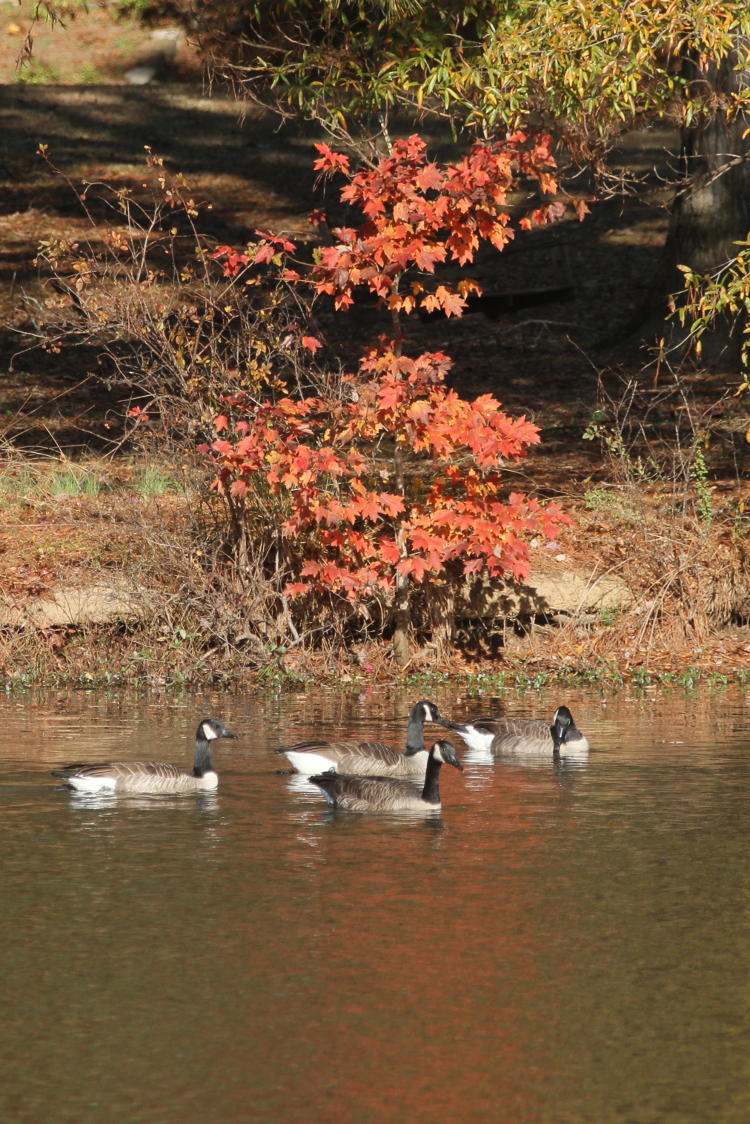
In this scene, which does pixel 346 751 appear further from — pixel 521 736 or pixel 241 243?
pixel 241 243

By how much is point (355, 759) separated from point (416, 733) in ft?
3.07

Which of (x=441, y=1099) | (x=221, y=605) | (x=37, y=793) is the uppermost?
(x=221, y=605)

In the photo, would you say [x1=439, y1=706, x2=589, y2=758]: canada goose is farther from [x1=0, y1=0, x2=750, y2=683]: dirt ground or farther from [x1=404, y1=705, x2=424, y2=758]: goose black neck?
[x1=0, y1=0, x2=750, y2=683]: dirt ground

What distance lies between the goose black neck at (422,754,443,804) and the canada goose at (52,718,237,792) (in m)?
1.75

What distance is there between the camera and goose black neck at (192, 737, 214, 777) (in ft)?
43.6

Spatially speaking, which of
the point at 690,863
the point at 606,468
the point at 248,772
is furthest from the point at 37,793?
the point at 606,468

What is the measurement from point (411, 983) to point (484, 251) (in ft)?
111

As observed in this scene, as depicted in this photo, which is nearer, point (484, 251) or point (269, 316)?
point (269, 316)

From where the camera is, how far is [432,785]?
12.6 m

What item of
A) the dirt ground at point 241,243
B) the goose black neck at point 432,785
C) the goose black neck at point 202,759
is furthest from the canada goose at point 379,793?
the dirt ground at point 241,243

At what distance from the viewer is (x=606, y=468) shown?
2427 centimetres

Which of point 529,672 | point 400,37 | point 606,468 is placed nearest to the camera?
point 529,672

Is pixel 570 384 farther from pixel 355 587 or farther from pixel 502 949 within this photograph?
pixel 502 949

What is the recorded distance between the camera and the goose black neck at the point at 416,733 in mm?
14381
